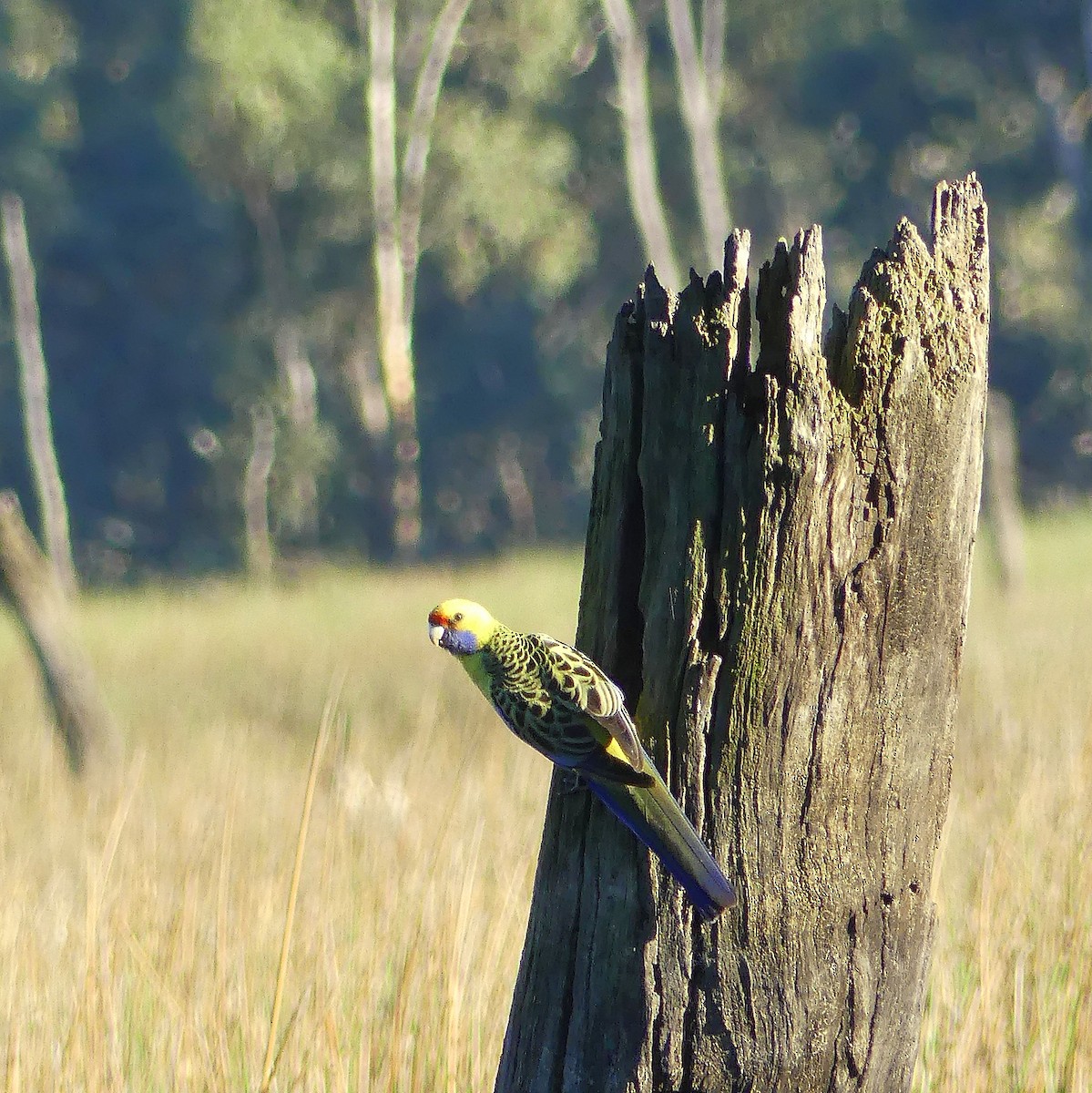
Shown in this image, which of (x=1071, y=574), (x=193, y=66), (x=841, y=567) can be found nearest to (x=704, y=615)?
(x=841, y=567)

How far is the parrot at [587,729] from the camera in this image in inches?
70.0

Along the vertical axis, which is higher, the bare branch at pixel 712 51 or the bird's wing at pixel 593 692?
the bare branch at pixel 712 51

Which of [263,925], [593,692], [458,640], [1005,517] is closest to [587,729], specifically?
[593,692]

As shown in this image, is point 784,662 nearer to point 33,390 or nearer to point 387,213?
point 33,390

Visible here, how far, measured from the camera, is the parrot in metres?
1.78

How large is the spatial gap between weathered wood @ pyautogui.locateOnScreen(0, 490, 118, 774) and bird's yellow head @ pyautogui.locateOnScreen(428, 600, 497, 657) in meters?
5.15

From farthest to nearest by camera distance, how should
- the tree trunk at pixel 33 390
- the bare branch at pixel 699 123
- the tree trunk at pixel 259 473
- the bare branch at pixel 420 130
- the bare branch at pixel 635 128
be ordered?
the tree trunk at pixel 259 473, the bare branch at pixel 420 130, the tree trunk at pixel 33 390, the bare branch at pixel 699 123, the bare branch at pixel 635 128

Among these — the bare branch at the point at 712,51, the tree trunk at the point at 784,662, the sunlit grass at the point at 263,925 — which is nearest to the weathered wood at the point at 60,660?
the sunlit grass at the point at 263,925

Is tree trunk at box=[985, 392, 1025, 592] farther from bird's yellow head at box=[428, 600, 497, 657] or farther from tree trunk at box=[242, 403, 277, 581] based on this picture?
tree trunk at box=[242, 403, 277, 581]

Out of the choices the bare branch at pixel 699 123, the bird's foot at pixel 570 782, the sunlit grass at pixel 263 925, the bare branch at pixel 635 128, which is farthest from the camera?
the bare branch at pixel 699 123

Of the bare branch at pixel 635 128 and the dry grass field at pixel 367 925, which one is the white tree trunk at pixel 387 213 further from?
the dry grass field at pixel 367 925

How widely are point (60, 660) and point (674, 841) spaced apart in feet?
19.5

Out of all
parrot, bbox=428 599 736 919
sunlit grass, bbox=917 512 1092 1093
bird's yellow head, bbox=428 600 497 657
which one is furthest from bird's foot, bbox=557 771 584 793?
sunlit grass, bbox=917 512 1092 1093

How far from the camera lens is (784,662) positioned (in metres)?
1.82
